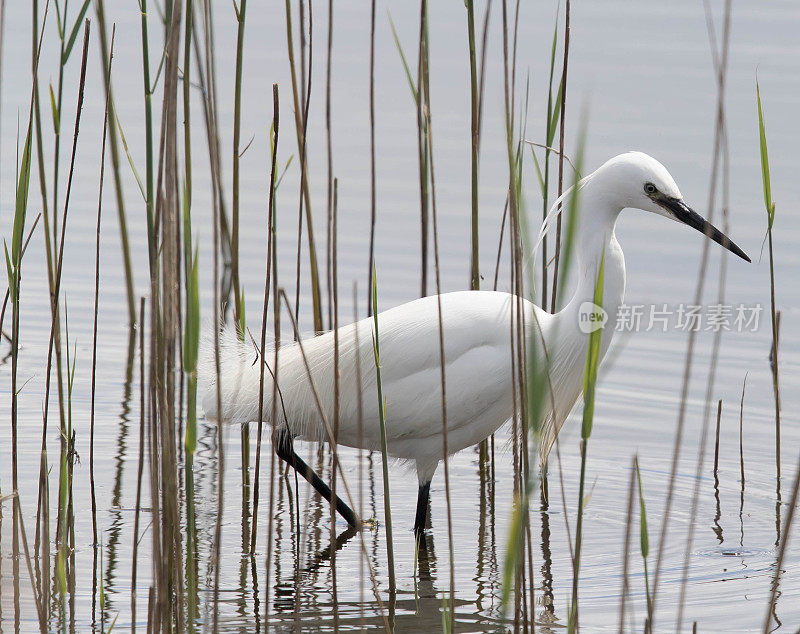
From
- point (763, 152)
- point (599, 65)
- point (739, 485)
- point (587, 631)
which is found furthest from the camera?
point (599, 65)

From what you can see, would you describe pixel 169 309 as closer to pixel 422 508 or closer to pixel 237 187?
pixel 237 187

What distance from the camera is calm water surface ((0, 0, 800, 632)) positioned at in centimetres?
357

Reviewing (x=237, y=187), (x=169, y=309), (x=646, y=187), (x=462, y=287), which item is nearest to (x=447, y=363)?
(x=646, y=187)

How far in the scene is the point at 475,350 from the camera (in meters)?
3.82

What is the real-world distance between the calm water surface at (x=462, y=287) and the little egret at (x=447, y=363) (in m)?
0.29

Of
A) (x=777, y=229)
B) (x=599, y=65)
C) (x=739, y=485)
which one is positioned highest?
(x=599, y=65)

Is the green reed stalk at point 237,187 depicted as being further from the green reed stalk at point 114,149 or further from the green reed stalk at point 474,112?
the green reed stalk at point 474,112

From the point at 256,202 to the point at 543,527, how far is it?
3.27 metres

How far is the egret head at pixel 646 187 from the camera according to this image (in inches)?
142

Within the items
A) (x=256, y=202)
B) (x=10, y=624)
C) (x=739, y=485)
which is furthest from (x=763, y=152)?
(x=256, y=202)

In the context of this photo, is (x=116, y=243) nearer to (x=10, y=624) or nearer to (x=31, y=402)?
(x=31, y=402)

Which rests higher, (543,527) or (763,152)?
(763,152)

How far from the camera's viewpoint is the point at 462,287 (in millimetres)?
5891

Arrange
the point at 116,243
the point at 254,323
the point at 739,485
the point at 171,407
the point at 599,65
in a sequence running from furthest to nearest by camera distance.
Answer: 1. the point at 599,65
2. the point at 116,243
3. the point at 254,323
4. the point at 739,485
5. the point at 171,407
